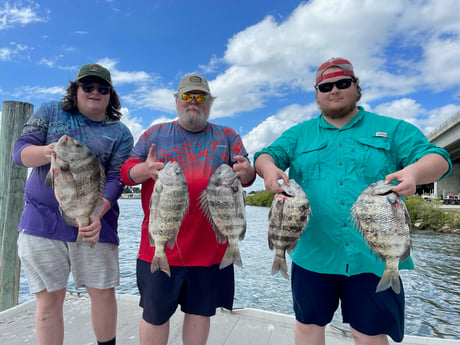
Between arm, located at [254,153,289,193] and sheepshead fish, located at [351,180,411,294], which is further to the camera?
arm, located at [254,153,289,193]

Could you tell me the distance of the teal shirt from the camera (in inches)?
102

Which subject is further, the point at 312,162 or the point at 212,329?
the point at 212,329

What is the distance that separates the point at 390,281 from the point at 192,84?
2.40 meters

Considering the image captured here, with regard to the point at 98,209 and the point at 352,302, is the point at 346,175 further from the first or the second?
the point at 98,209

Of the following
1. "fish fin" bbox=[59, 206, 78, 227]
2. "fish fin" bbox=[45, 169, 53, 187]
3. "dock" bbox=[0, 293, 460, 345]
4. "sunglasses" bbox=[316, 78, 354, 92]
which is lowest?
"dock" bbox=[0, 293, 460, 345]

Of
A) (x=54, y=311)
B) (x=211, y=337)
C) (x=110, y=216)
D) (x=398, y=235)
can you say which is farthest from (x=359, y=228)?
(x=54, y=311)

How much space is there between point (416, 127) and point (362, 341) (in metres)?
1.86

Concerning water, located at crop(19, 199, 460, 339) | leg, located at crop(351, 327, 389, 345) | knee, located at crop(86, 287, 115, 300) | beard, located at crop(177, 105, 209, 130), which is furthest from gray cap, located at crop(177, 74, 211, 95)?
water, located at crop(19, 199, 460, 339)

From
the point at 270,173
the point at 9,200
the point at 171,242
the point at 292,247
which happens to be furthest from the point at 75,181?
the point at 9,200

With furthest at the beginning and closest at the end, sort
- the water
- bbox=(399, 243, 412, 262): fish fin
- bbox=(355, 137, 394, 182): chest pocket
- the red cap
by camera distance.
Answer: the water < the red cap < bbox=(355, 137, 394, 182): chest pocket < bbox=(399, 243, 412, 262): fish fin

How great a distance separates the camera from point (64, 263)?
3.05m

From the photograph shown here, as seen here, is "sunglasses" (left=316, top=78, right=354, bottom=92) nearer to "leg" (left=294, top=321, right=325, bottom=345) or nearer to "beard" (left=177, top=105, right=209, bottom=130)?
"beard" (left=177, top=105, right=209, bottom=130)

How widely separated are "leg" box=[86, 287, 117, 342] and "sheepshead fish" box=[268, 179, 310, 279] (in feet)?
5.65

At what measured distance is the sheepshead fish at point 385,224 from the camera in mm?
2444
